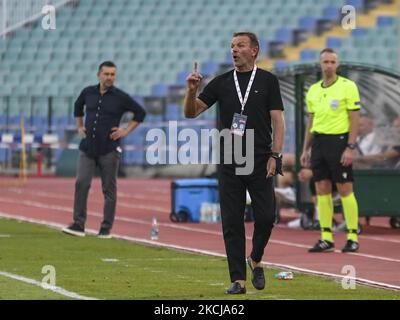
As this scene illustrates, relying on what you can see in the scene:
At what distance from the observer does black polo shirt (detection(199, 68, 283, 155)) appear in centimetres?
1091

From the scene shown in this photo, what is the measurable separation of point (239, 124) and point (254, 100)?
23 cm

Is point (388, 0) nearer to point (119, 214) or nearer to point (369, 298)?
point (119, 214)

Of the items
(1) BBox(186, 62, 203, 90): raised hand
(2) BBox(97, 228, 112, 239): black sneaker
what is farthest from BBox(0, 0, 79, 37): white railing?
(1) BBox(186, 62, 203, 90): raised hand

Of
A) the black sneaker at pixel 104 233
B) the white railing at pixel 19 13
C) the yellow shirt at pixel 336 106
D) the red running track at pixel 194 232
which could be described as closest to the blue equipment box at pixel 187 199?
the red running track at pixel 194 232

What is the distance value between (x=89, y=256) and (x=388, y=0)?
2815 centimetres

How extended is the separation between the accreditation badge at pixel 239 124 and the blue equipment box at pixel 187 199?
414 inches

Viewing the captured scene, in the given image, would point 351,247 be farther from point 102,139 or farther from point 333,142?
point 102,139

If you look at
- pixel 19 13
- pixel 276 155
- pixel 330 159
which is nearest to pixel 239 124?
pixel 276 155

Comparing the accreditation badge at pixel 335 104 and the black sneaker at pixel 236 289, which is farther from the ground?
the accreditation badge at pixel 335 104

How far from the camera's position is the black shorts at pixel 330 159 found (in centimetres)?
1571

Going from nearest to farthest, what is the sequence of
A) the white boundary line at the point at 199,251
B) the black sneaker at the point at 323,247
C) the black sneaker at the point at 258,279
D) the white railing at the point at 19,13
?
the black sneaker at the point at 258,279 → the white boundary line at the point at 199,251 → the black sneaker at the point at 323,247 → the white railing at the point at 19,13

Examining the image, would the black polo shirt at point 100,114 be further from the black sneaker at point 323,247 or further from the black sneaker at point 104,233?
the black sneaker at point 323,247

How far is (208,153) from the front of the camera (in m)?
32.8

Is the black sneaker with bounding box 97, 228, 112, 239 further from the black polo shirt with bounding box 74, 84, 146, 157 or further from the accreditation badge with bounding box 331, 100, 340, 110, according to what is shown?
the accreditation badge with bounding box 331, 100, 340, 110
